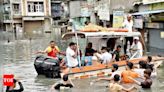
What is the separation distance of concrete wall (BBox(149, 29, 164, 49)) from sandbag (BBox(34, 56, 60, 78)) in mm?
12341

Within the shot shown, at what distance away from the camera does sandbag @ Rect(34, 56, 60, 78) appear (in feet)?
56.2

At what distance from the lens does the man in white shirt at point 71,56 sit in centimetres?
1636

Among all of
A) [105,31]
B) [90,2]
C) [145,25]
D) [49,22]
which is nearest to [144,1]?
[145,25]

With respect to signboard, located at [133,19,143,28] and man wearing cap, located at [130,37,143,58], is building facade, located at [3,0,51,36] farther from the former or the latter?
man wearing cap, located at [130,37,143,58]

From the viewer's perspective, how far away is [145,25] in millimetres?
31312

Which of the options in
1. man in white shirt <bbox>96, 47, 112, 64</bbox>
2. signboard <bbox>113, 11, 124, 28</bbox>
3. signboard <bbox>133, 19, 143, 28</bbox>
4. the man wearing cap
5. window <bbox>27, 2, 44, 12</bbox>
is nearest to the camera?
man in white shirt <bbox>96, 47, 112, 64</bbox>

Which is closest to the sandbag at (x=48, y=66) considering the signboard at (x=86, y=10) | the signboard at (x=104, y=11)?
the signboard at (x=104, y=11)

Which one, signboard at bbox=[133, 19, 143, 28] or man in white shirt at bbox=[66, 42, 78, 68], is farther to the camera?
signboard at bbox=[133, 19, 143, 28]

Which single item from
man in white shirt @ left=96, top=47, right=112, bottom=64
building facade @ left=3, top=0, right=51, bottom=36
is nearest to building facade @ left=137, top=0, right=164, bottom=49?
man in white shirt @ left=96, top=47, right=112, bottom=64

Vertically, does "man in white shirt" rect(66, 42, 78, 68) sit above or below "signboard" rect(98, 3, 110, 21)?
below

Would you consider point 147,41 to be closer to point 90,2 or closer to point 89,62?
point 89,62

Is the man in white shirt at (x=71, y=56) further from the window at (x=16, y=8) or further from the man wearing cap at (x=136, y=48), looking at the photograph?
the window at (x=16, y=8)

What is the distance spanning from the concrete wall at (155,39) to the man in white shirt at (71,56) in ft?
41.5

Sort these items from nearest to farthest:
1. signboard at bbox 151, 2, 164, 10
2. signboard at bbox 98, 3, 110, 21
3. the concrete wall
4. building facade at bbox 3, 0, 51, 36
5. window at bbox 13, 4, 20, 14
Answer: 1. the concrete wall
2. signboard at bbox 151, 2, 164, 10
3. signboard at bbox 98, 3, 110, 21
4. building facade at bbox 3, 0, 51, 36
5. window at bbox 13, 4, 20, 14
